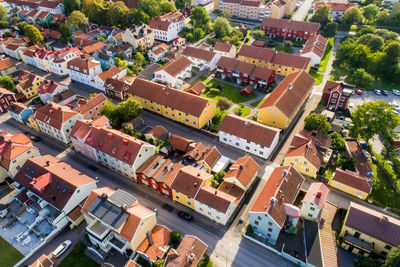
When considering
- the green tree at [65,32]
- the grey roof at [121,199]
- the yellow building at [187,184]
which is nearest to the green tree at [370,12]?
the yellow building at [187,184]

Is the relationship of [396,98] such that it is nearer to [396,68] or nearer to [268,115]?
[396,68]

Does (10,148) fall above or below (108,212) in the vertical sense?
below

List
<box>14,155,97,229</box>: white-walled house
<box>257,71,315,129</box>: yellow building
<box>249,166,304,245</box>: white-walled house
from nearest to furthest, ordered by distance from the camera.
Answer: <box>249,166,304,245</box>: white-walled house, <box>14,155,97,229</box>: white-walled house, <box>257,71,315,129</box>: yellow building

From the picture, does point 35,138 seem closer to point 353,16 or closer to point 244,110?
point 244,110

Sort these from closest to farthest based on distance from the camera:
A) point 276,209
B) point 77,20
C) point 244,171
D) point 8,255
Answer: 1. point 276,209
2. point 8,255
3. point 244,171
4. point 77,20

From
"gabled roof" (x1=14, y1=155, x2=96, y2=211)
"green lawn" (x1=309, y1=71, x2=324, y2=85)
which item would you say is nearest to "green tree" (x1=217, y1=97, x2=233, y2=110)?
"green lawn" (x1=309, y1=71, x2=324, y2=85)

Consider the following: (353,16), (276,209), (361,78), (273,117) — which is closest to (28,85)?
(273,117)

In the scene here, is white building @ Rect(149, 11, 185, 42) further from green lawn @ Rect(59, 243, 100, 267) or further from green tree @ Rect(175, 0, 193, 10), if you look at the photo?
green lawn @ Rect(59, 243, 100, 267)

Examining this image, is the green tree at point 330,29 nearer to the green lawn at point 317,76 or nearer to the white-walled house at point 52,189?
the green lawn at point 317,76
